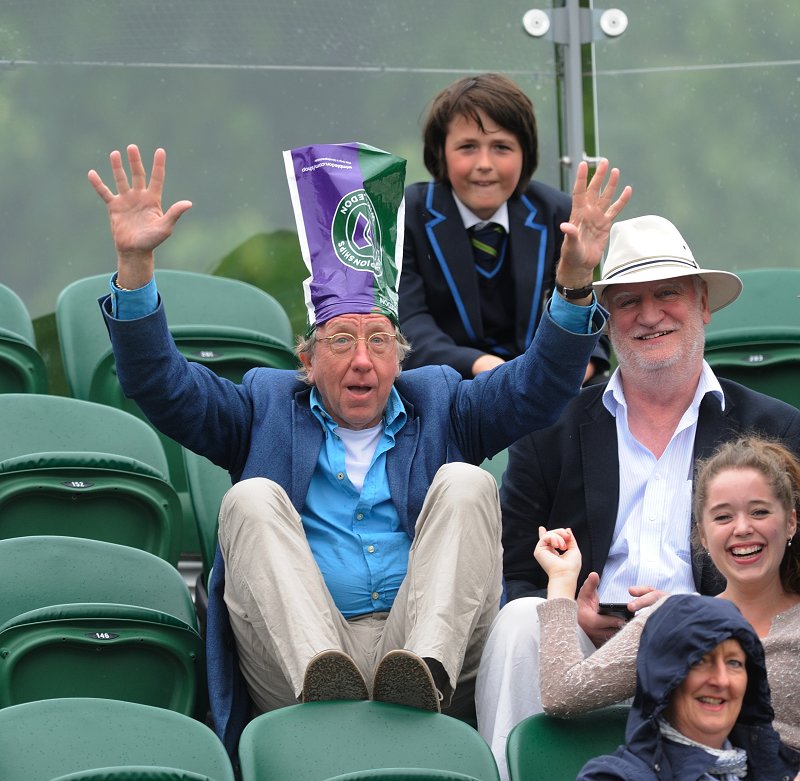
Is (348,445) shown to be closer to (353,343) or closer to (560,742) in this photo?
(353,343)

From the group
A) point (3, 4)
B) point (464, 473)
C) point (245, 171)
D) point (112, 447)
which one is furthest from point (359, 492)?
point (3, 4)

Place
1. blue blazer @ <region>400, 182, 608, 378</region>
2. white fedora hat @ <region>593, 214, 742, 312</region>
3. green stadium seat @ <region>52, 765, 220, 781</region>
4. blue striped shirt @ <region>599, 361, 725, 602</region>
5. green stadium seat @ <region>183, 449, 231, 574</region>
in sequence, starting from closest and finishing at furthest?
1. green stadium seat @ <region>52, 765, 220, 781</region>
2. blue striped shirt @ <region>599, 361, 725, 602</region>
3. white fedora hat @ <region>593, 214, 742, 312</region>
4. green stadium seat @ <region>183, 449, 231, 574</region>
5. blue blazer @ <region>400, 182, 608, 378</region>

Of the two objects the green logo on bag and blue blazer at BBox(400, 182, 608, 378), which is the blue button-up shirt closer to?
the green logo on bag

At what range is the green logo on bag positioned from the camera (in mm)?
3648

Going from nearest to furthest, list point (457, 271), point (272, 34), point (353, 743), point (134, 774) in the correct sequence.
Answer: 1. point (134, 774)
2. point (353, 743)
3. point (457, 271)
4. point (272, 34)

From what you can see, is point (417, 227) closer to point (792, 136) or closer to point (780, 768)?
point (792, 136)

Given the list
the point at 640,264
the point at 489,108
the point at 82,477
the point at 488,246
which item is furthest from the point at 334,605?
the point at 489,108

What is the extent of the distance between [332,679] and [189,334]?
1.72 m

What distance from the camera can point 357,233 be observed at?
3678 mm

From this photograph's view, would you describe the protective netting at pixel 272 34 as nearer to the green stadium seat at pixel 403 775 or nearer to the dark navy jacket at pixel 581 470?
the dark navy jacket at pixel 581 470

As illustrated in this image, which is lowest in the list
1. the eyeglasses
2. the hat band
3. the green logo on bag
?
the eyeglasses

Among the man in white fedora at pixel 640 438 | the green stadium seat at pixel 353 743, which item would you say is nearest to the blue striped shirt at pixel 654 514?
the man in white fedora at pixel 640 438

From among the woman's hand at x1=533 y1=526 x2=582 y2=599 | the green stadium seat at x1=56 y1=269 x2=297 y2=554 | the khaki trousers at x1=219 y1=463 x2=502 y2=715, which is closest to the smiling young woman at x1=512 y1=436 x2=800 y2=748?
the woman's hand at x1=533 y1=526 x2=582 y2=599

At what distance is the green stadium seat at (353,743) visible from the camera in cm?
281
